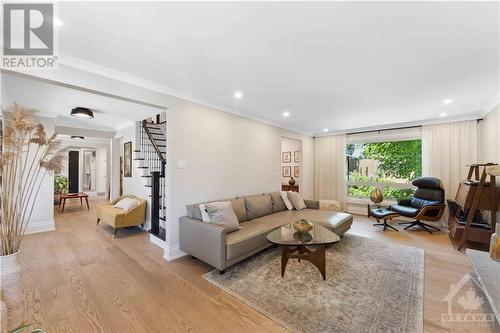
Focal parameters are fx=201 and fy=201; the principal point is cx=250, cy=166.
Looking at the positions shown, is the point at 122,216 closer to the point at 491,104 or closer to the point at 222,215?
the point at 222,215

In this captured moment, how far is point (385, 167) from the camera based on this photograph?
18.9 ft

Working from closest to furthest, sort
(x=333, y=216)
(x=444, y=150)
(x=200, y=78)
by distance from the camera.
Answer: (x=200, y=78)
(x=333, y=216)
(x=444, y=150)

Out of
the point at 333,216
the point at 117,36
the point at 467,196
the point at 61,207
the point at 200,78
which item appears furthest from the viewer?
the point at 61,207

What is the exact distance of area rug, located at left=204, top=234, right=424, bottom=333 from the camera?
1818mm

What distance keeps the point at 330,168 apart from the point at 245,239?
4628mm

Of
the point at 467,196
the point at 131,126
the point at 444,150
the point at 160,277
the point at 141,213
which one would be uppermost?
the point at 131,126

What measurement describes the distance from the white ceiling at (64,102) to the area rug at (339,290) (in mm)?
3424

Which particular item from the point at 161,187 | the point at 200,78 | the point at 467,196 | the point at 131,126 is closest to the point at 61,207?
the point at 131,126

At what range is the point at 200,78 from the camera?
2.74 m

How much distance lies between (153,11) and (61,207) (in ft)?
25.4

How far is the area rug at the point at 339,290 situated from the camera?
1818 millimetres

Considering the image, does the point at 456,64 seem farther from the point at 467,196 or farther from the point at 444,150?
the point at 444,150

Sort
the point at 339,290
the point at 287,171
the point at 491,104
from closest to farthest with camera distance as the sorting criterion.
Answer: the point at 339,290 < the point at 491,104 < the point at 287,171

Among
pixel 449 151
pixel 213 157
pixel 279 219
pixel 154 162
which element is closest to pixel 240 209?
pixel 279 219
